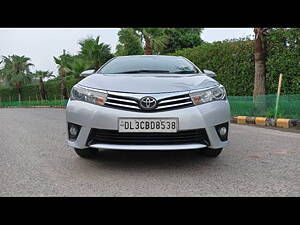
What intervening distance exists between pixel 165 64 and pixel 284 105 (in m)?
4.04

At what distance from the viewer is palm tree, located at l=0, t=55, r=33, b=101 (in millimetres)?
46844

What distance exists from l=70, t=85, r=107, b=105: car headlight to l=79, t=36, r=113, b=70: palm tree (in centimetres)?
2085

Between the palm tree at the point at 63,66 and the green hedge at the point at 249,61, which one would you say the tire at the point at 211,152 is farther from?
the palm tree at the point at 63,66

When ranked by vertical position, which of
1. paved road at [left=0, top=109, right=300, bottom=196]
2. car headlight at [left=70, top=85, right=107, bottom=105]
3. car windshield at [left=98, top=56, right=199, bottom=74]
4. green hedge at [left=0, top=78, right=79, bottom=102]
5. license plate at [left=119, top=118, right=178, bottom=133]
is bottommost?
green hedge at [left=0, top=78, right=79, bottom=102]

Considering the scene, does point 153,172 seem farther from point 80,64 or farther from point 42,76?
point 42,76

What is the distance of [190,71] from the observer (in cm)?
399

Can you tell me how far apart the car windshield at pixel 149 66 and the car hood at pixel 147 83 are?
1.25ft

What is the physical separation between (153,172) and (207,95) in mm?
942

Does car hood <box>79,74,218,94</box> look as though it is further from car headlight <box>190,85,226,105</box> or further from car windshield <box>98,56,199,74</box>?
car windshield <box>98,56,199,74</box>

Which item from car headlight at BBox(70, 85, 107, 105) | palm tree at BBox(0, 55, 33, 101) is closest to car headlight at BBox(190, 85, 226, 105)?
car headlight at BBox(70, 85, 107, 105)

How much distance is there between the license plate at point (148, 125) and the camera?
9.50 feet

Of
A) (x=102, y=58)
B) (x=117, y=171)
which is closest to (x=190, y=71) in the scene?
(x=117, y=171)

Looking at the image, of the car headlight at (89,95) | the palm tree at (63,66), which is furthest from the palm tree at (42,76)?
the car headlight at (89,95)
